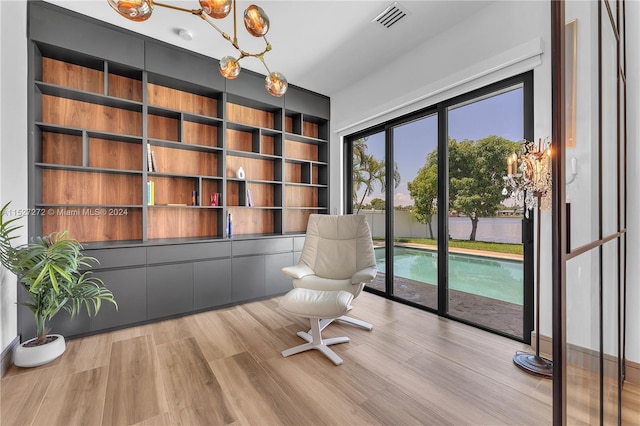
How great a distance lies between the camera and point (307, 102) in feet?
12.8

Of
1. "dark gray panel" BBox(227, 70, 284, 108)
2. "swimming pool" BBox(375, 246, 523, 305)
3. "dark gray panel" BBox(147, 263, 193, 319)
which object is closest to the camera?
"swimming pool" BBox(375, 246, 523, 305)

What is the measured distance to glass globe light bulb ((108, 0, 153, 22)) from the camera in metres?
1.24

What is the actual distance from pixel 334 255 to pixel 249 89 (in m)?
2.29

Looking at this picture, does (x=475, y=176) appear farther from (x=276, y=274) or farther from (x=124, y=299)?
(x=124, y=299)

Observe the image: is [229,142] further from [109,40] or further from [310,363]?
[310,363]

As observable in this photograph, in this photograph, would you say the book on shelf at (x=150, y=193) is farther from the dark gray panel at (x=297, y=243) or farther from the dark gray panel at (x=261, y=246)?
the dark gray panel at (x=297, y=243)

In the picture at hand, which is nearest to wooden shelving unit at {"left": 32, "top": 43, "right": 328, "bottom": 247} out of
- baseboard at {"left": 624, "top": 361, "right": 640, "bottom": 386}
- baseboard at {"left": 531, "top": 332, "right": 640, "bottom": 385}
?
baseboard at {"left": 531, "top": 332, "right": 640, "bottom": 385}

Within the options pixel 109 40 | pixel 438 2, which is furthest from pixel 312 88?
pixel 109 40

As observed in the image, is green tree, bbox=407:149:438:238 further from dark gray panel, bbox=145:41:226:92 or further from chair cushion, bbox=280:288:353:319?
dark gray panel, bbox=145:41:226:92

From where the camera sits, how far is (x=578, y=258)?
90cm

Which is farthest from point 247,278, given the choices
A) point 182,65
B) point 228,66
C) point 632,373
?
point 632,373

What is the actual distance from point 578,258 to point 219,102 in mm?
3510

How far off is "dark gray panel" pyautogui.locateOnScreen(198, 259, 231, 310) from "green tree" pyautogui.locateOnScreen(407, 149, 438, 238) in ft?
7.30

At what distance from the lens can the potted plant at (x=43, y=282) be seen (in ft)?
5.98
